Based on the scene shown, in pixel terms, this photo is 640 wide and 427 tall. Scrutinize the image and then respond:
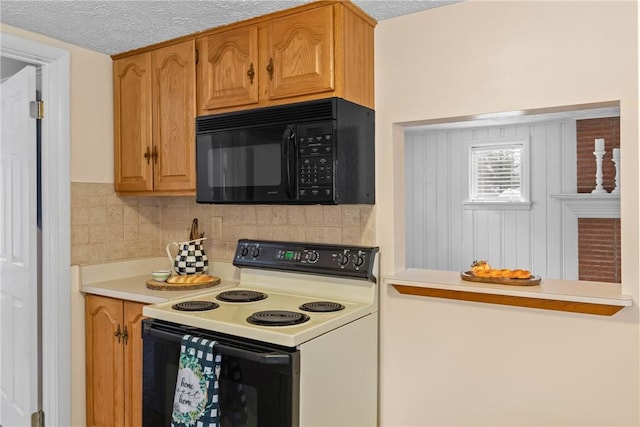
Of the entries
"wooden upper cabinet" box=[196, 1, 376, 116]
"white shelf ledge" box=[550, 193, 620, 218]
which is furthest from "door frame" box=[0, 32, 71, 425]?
"white shelf ledge" box=[550, 193, 620, 218]

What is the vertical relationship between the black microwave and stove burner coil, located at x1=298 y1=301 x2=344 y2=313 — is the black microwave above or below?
above

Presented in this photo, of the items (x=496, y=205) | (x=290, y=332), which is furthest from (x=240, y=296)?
(x=496, y=205)

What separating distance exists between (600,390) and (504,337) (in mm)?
351

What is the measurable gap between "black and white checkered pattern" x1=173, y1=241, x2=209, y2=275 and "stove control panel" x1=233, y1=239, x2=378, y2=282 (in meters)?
0.25

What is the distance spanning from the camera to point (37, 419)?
94.2 inches

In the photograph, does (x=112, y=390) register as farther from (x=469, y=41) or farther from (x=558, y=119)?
(x=558, y=119)

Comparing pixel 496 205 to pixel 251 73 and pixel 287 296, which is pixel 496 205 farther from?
pixel 251 73

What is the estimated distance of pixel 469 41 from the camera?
188 centimetres

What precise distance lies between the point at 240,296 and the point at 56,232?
1.01m

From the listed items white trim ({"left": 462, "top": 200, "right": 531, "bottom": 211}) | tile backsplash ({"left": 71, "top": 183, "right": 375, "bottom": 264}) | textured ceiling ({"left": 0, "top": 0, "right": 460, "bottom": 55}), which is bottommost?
tile backsplash ({"left": 71, "top": 183, "right": 375, "bottom": 264})

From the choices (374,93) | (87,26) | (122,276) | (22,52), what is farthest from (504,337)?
(22,52)

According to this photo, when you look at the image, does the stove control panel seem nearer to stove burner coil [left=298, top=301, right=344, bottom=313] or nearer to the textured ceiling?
stove burner coil [left=298, top=301, right=344, bottom=313]

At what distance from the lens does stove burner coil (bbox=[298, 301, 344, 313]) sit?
191 cm

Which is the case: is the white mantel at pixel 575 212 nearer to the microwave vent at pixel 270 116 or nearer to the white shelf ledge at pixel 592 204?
the white shelf ledge at pixel 592 204
